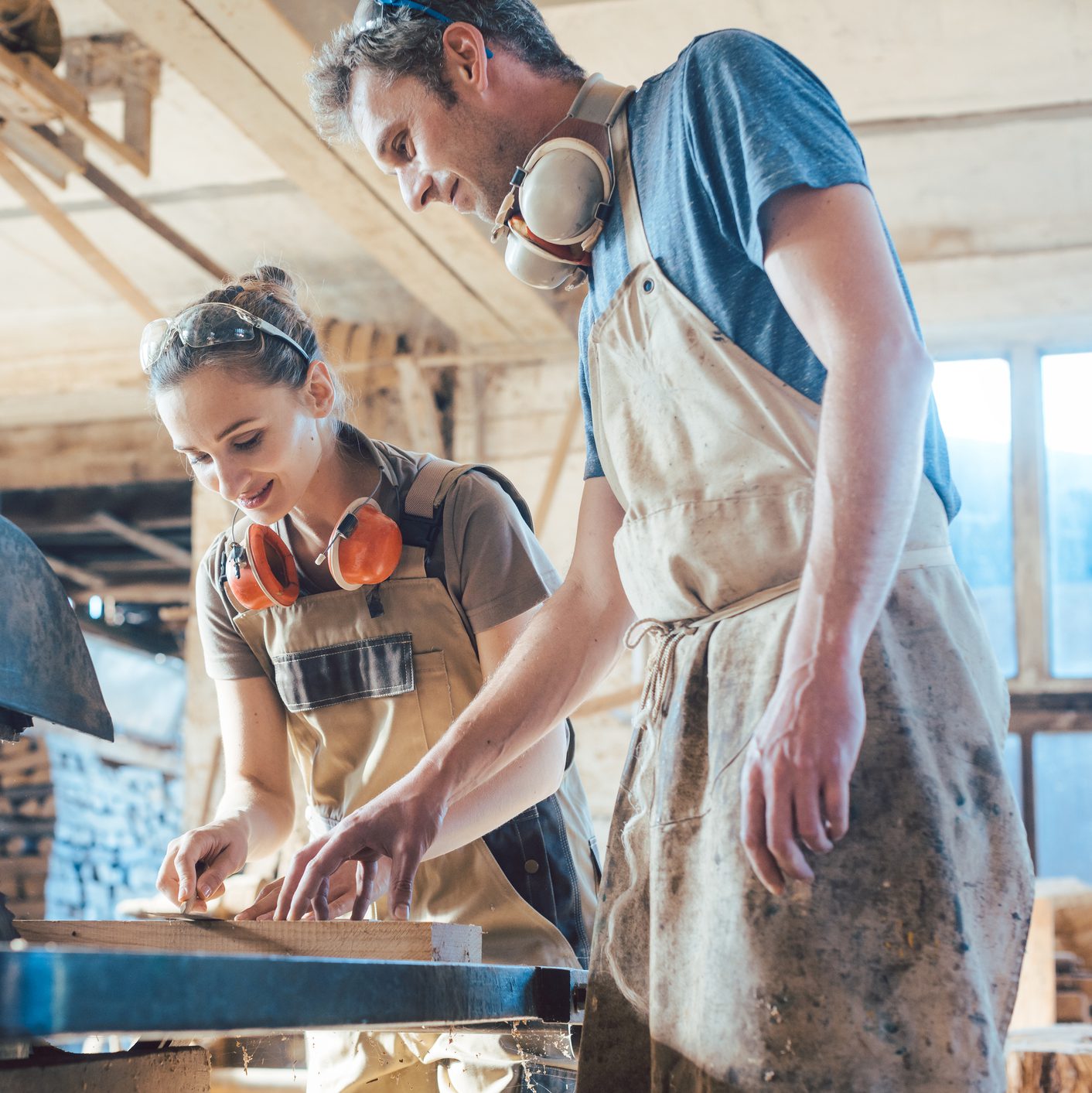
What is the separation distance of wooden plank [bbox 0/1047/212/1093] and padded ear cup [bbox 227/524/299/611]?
0.90 m

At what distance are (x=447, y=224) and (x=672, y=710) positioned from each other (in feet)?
15.4

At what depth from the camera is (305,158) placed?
17.4 feet

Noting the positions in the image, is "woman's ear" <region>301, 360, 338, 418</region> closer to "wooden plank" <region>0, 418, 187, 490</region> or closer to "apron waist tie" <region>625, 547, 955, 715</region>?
"apron waist tie" <region>625, 547, 955, 715</region>

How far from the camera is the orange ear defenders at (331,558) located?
2.24 metres

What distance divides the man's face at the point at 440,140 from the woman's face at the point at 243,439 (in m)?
0.61

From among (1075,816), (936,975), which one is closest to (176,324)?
(936,975)

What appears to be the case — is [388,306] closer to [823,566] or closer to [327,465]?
[327,465]

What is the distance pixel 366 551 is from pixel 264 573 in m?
0.21

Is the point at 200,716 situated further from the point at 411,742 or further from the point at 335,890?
the point at 335,890

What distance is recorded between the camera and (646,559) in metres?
1.42

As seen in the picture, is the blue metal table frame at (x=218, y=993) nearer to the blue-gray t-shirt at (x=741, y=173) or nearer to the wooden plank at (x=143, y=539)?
the blue-gray t-shirt at (x=741, y=173)

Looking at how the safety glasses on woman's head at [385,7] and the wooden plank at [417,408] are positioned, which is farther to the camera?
the wooden plank at [417,408]

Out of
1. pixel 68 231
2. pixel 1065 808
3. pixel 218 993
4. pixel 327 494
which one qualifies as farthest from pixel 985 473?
pixel 218 993

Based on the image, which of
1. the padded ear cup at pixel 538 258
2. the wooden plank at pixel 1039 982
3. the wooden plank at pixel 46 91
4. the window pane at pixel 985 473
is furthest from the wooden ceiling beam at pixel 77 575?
the padded ear cup at pixel 538 258
